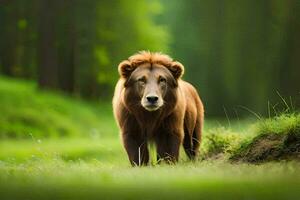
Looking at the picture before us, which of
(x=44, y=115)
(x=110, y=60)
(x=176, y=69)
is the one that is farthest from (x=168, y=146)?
(x=110, y=60)

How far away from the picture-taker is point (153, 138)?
32.7 feet

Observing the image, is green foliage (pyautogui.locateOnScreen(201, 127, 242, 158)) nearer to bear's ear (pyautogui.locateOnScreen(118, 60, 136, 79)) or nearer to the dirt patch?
the dirt patch

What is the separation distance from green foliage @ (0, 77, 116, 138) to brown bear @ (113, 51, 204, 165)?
11384 millimetres

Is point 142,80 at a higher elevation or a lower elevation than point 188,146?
higher

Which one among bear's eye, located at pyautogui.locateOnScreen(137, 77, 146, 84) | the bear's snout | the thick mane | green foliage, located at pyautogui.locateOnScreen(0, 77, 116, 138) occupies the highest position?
green foliage, located at pyautogui.locateOnScreen(0, 77, 116, 138)

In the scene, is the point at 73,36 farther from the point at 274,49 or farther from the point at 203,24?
the point at 274,49

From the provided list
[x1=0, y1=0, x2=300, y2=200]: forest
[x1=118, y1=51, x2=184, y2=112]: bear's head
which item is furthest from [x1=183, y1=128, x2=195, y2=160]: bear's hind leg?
[x1=0, y1=0, x2=300, y2=200]: forest

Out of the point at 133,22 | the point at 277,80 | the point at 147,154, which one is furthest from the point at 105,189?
the point at 133,22

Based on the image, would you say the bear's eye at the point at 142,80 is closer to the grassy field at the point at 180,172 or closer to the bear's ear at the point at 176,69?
the bear's ear at the point at 176,69

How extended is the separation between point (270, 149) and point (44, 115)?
47.2 feet

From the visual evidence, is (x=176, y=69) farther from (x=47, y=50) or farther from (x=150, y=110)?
(x=47, y=50)

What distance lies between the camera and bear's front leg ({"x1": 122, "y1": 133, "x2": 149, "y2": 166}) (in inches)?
384

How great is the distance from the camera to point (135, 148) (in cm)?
981

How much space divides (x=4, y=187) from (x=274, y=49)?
72.6ft
